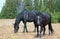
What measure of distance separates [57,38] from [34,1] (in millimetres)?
32914

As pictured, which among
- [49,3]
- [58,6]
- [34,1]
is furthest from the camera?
[34,1]

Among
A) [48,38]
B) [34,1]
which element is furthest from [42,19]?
[34,1]

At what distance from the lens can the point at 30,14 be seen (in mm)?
12320

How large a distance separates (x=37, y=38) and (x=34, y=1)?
109 feet

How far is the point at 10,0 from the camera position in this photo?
39.8 m

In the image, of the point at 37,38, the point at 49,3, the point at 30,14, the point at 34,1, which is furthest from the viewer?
the point at 34,1

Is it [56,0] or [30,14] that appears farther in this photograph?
[56,0]

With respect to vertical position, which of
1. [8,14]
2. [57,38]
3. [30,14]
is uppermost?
[30,14]

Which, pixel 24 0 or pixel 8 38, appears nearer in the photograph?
pixel 8 38

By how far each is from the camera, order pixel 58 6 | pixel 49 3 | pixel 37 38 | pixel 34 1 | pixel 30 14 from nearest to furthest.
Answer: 1. pixel 37 38
2. pixel 30 14
3. pixel 58 6
4. pixel 49 3
5. pixel 34 1

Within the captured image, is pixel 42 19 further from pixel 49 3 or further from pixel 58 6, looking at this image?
pixel 49 3

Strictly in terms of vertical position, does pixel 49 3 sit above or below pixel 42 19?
below

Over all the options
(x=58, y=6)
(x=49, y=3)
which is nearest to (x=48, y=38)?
(x=58, y=6)

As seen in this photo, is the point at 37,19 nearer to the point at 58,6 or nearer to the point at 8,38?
the point at 8,38
